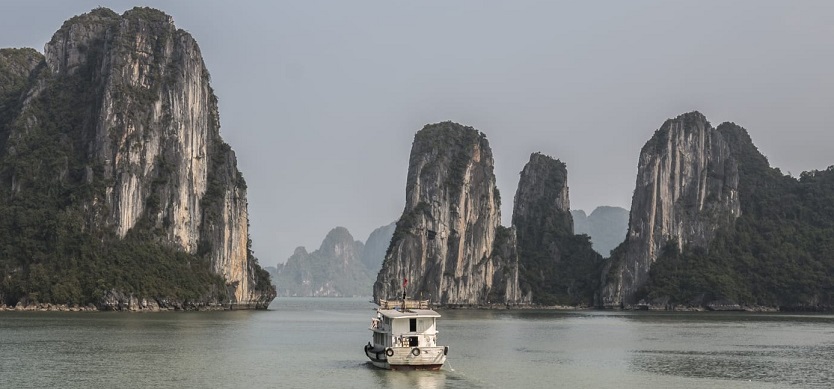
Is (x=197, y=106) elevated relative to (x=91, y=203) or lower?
elevated

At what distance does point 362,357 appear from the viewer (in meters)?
62.8

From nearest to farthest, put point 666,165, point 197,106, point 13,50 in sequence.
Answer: point 197,106, point 13,50, point 666,165

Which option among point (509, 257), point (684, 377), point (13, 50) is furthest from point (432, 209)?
point (684, 377)

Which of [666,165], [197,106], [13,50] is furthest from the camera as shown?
[666,165]

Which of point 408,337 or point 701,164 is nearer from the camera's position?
point 408,337

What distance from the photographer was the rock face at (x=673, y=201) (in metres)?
188

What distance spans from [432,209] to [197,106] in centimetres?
4801

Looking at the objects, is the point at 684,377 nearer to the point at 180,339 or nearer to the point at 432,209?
the point at 180,339

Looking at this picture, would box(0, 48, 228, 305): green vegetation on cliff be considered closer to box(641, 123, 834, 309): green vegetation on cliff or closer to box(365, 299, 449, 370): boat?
box(365, 299, 449, 370): boat

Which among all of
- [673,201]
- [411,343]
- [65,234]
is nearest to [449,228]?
[673,201]

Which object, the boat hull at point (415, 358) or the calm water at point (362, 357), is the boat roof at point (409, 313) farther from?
the calm water at point (362, 357)

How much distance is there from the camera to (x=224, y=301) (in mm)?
146125

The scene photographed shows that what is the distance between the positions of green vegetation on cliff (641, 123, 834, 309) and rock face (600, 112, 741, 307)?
2572mm

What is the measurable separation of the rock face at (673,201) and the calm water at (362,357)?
3512 inches
